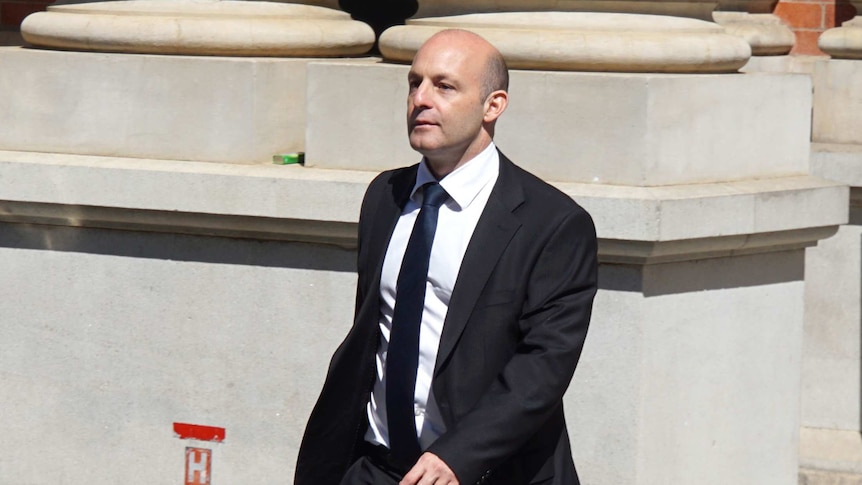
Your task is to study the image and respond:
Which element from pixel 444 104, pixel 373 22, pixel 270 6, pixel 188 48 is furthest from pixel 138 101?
pixel 444 104

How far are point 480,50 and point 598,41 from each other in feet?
4.74

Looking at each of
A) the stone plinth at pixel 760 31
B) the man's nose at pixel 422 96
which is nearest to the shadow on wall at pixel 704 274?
the man's nose at pixel 422 96

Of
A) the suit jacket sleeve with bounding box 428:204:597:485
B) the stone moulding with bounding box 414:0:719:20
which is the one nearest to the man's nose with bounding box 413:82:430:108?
the suit jacket sleeve with bounding box 428:204:597:485

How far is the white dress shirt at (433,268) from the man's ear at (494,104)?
0.08m

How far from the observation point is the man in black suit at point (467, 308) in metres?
2.93

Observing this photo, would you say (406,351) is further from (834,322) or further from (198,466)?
(834,322)

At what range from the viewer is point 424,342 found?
3.05m

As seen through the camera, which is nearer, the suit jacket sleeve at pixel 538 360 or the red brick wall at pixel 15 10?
the suit jacket sleeve at pixel 538 360

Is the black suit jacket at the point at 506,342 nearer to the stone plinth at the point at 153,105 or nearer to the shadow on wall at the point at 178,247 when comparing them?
the shadow on wall at the point at 178,247

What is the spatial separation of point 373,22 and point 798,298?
2370 mm

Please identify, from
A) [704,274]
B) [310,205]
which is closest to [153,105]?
[310,205]

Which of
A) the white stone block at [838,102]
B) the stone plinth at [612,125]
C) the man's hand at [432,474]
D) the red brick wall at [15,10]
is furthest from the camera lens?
the red brick wall at [15,10]

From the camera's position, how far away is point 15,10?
6.82 metres

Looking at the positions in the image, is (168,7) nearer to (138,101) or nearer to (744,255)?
(138,101)
